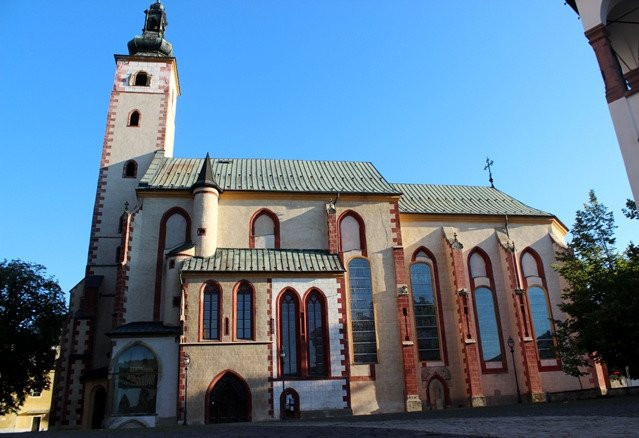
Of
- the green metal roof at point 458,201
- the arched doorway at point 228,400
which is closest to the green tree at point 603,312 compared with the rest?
the green metal roof at point 458,201

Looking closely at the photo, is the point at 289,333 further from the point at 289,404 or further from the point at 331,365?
the point at 289,404

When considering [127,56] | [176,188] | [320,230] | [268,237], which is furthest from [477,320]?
[127,56]

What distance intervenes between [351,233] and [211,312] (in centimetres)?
993

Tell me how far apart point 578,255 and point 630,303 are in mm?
11454

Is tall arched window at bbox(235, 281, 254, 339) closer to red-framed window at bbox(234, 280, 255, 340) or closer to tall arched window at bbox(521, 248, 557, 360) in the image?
red-framed window at bbox(234, 280, 255, 340)

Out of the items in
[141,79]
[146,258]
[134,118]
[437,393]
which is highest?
[141,79]

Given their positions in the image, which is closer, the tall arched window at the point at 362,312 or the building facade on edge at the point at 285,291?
the building facade on edge at the point at 285,291

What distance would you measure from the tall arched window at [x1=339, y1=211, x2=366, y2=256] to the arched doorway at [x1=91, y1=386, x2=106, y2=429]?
49.8ft

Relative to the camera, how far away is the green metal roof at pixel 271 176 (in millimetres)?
32531

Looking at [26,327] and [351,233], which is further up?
[351,233]

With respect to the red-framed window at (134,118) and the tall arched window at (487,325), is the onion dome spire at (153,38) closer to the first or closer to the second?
the red-framed window at (134,118)

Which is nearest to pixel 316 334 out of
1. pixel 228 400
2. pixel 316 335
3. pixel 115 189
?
pixel 316 335

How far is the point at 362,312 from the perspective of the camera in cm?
2992

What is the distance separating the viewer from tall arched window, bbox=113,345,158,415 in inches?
973
